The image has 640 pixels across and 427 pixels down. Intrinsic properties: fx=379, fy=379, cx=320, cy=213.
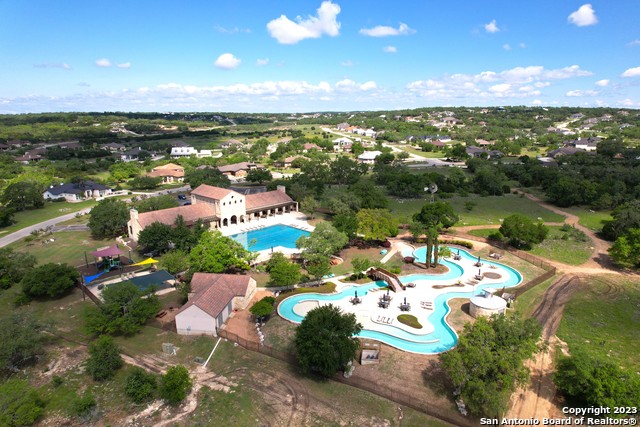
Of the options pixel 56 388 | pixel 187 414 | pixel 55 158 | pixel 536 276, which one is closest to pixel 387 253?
pixel 536 276

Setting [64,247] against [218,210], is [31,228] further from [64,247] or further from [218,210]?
[218,210]

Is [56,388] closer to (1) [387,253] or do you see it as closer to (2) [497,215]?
(1) [387,253]

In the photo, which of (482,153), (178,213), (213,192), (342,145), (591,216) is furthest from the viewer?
(342,145)

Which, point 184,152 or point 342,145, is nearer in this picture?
point 184,152

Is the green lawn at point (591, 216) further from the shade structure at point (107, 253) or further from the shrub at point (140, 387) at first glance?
the shade structure at point (107, 253)

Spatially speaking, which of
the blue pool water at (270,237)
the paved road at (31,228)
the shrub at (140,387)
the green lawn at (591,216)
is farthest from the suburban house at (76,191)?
the green lawn at (591,216)

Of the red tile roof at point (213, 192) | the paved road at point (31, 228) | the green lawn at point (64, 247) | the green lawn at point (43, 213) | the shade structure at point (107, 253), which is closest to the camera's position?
the shade structure at point (107, 253)

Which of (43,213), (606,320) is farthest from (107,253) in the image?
(606,320)
